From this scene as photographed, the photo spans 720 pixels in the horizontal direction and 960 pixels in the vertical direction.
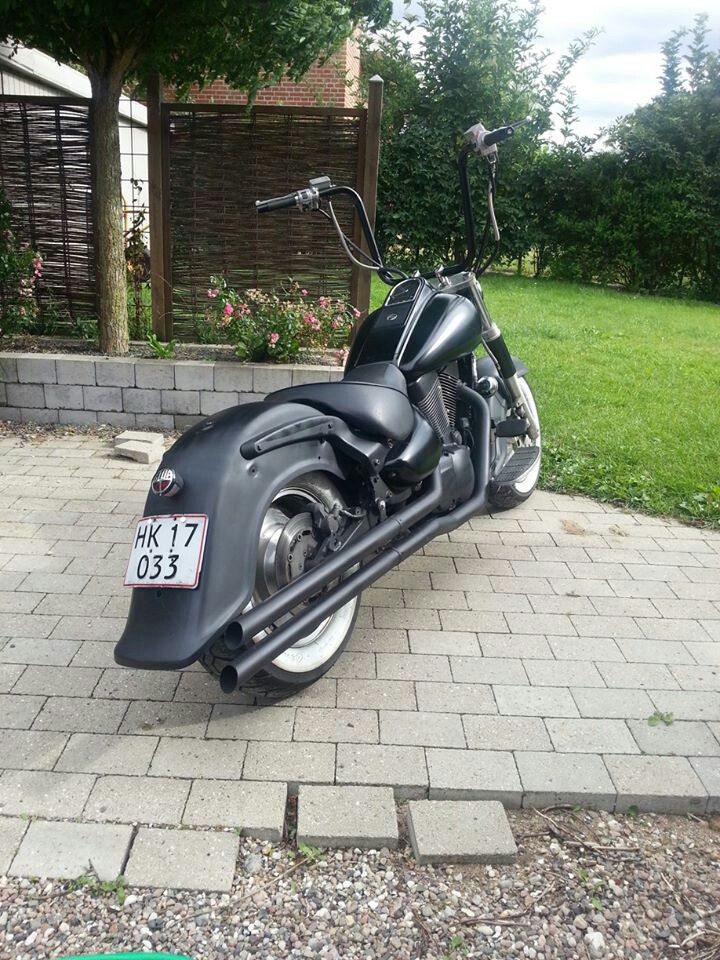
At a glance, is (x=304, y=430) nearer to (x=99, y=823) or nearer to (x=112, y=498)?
(x=99, y=823)

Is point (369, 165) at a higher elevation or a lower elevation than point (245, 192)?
higher

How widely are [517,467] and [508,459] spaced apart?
0.64 ft

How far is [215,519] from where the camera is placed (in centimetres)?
221

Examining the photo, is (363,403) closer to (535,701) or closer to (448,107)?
(535,701)

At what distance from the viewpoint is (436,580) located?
365 centimetres

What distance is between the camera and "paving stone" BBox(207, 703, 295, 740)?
253cm

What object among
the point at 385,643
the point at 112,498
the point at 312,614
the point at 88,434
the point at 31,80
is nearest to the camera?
the point at 312,614

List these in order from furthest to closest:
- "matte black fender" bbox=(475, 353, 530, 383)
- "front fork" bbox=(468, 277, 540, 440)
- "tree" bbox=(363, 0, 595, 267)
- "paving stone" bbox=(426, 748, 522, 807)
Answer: "tree" bbox=(363, 0, 595, 267)
"matte black fender" bbox=(475, 353, 530, 383)
"front fork" bbox=(468, 277, 540, 440)
"paving stone" bbox=(426, 748, 522, 807)

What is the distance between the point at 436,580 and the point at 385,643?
0.62m

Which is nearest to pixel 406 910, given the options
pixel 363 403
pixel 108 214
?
pixel 363 403

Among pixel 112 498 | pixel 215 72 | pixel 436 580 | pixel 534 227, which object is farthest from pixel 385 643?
pixel 534 227

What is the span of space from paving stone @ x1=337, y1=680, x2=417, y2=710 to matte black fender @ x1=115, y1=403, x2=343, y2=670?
2.40ft

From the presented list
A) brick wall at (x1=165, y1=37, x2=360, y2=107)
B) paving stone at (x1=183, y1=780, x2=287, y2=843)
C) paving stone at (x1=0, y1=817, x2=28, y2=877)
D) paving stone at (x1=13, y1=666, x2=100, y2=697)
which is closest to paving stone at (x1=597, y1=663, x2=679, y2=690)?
paving stone at (x1=183, y1=780, x2=287, y2=843)

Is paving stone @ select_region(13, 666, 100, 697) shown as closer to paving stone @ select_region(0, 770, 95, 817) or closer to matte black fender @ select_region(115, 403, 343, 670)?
paving stone @ select_region(0, 770, 95, 817)
